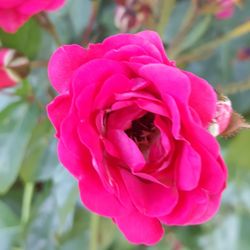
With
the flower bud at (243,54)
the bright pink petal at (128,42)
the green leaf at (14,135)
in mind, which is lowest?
the flower bud at (243,54)

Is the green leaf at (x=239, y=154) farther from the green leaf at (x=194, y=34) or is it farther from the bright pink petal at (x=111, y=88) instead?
the bright pink petal at (x=111, y=88)

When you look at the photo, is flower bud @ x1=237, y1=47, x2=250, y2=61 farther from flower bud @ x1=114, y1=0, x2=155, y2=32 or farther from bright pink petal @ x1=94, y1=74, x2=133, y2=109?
bright pink petal @ x1=94, y1=74, x2=133, y2=109

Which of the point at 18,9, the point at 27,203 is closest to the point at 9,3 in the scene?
the point at 18,9

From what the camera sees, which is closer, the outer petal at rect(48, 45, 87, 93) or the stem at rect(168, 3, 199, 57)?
the outer petal at rect(48, 45, 87, 93)

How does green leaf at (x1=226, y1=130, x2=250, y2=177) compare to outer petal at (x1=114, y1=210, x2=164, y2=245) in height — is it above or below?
below

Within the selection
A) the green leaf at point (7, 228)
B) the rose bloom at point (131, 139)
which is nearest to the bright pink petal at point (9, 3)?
the rose bloom at point (131, 139)

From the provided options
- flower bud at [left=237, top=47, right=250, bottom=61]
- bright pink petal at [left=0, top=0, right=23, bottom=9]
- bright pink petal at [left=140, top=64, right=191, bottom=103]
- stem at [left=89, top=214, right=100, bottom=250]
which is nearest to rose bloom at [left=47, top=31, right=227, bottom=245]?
bright pink petal at [left=140, top=64, right=191, bottom=103]
